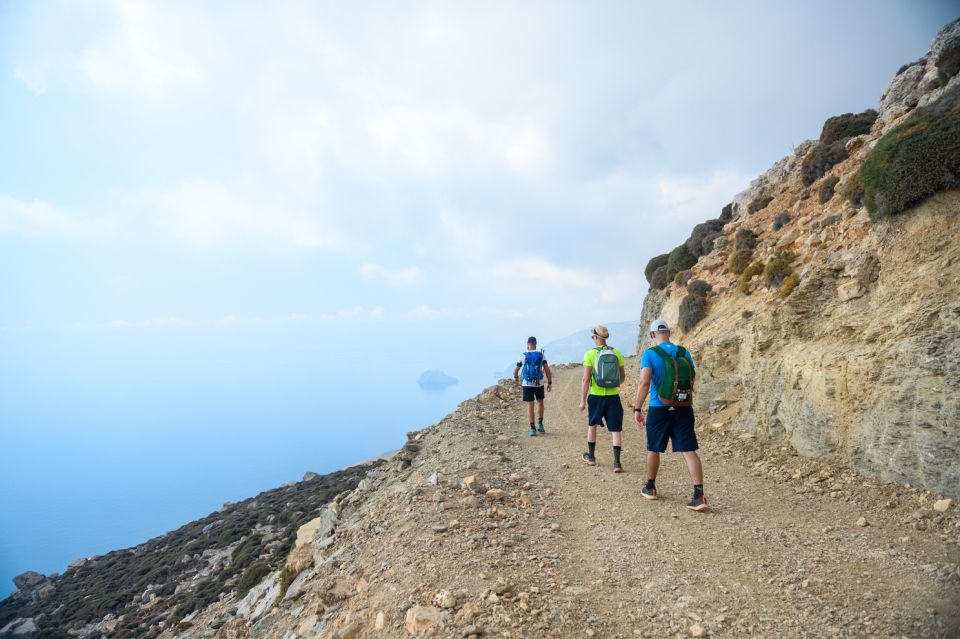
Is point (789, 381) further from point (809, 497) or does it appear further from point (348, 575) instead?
point (348, 575)

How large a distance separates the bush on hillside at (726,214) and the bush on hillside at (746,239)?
8657 millimetres

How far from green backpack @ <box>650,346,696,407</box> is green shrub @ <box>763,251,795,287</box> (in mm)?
7739

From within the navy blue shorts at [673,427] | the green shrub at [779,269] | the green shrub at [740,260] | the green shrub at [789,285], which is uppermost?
the green shrub at [740,260]

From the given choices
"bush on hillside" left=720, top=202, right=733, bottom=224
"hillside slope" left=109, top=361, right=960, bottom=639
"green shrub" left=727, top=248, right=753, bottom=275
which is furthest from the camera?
"bush on hillside" left=720, top=202, right=733, bottom=224

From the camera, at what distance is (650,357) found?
6.58 m

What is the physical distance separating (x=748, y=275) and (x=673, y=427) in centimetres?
994

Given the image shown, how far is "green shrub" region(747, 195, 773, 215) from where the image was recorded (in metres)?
20.4

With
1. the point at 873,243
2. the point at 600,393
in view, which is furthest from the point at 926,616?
the point at 873,243

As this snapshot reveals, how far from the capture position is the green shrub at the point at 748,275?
45.0 ft

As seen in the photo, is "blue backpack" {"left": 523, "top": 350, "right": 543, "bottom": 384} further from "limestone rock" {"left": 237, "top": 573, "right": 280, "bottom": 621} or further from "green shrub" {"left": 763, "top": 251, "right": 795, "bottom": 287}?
"limestone rock" {"left": 237, "top": 573, "right": 280, "bottom": 621}

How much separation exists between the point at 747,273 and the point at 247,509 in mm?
46806

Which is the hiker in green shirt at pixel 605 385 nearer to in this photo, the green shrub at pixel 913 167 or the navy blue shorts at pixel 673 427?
the navy blue shorts at pixel 673 427

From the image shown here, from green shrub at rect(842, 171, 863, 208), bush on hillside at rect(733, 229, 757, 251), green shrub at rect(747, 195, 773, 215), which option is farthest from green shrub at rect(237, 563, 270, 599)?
green shrub at rect(747, 195, 773, 215)

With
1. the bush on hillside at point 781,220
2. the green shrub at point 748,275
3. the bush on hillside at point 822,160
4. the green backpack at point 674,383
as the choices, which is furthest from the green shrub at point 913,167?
the bush on hillside at point 822,160
